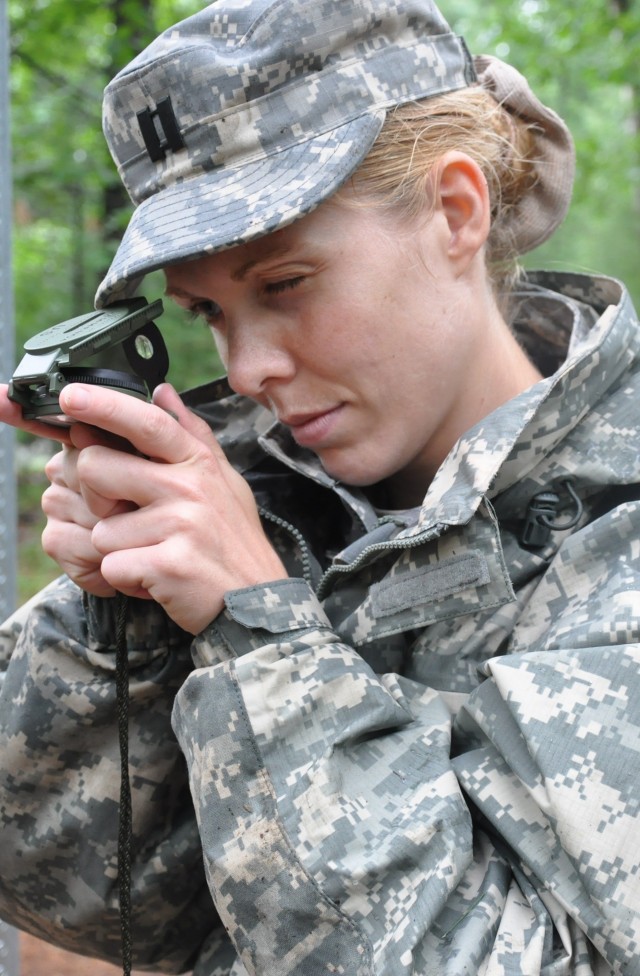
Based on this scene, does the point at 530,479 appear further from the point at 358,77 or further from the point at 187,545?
the point at 358,77

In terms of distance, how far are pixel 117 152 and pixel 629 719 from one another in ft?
4.54

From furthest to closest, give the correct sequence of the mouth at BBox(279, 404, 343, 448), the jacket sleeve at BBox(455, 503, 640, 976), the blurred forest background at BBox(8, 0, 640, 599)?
the blurred forest background at BBox(8, 0, 640, 599) → the mouth at BBox(279, 404, 343, 448) → the jacket sleeve at BBox(455, 503, 640, 976)

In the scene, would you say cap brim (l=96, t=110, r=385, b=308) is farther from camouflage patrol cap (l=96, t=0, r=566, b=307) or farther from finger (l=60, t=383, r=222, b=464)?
finger (l=60, t=383, r=222, b=464)

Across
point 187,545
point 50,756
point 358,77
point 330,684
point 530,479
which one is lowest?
point 50,756

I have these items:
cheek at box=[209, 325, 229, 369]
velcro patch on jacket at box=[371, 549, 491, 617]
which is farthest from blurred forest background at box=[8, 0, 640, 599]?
velcro patch on jacket at box=[371, 549, 491, 617]

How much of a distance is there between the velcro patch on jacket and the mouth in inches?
14.3

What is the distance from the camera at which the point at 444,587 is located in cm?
158

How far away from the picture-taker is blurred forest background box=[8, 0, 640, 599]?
26.5 ft

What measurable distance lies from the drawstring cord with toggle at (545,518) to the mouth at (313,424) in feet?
1.40

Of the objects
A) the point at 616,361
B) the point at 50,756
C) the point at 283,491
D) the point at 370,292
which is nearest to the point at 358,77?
the point at 370,292

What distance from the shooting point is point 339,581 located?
1.79 meters

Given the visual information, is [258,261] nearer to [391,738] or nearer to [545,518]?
[545,518]

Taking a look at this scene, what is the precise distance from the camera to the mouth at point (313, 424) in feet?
6.16

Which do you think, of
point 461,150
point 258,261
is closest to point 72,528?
point 258,261
